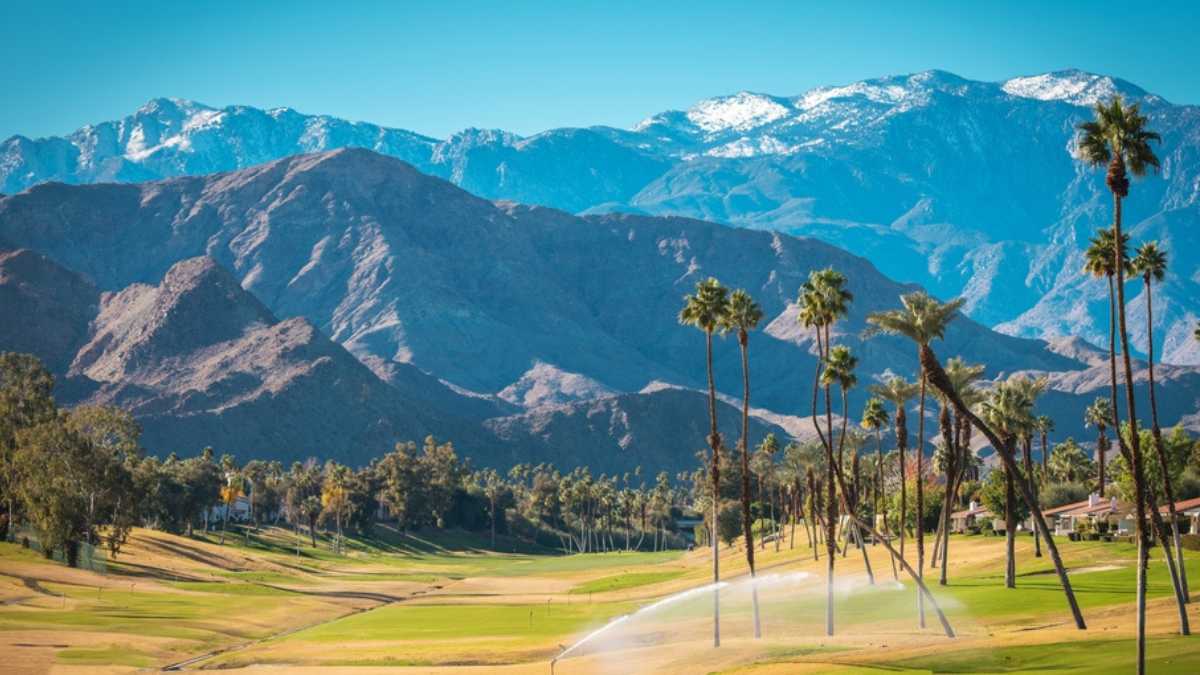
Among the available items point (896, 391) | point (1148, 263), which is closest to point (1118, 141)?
point (896, 391)

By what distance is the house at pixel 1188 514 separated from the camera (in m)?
102

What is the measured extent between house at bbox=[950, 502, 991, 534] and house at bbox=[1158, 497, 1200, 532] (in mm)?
30027

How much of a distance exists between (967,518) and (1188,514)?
40.9 meters

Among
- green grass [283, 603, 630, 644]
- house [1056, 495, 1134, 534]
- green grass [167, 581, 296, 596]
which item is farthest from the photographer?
green grass [167, 581, 296, 596]

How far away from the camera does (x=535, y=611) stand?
114 m

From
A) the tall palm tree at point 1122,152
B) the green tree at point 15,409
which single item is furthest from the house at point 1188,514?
the green tree at point 15,409

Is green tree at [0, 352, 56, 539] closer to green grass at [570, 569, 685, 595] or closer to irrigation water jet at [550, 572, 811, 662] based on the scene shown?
Result: green grass at [570, 569, 685, 595]

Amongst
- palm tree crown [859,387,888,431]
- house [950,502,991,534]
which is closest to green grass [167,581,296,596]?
palm tree crown [859,387,888,431]

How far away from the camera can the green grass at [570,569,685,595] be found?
138 meters

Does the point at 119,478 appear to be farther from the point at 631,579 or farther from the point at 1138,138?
the point at 1138,138

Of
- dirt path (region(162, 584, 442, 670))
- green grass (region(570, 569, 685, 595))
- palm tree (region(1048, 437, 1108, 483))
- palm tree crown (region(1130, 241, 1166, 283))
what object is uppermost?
palm tree crown (region(1130, 241, 1166, 283))

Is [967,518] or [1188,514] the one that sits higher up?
[1188,514]

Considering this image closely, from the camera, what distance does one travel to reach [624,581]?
5704 inches

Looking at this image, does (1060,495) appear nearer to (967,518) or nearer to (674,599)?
(967,518)
